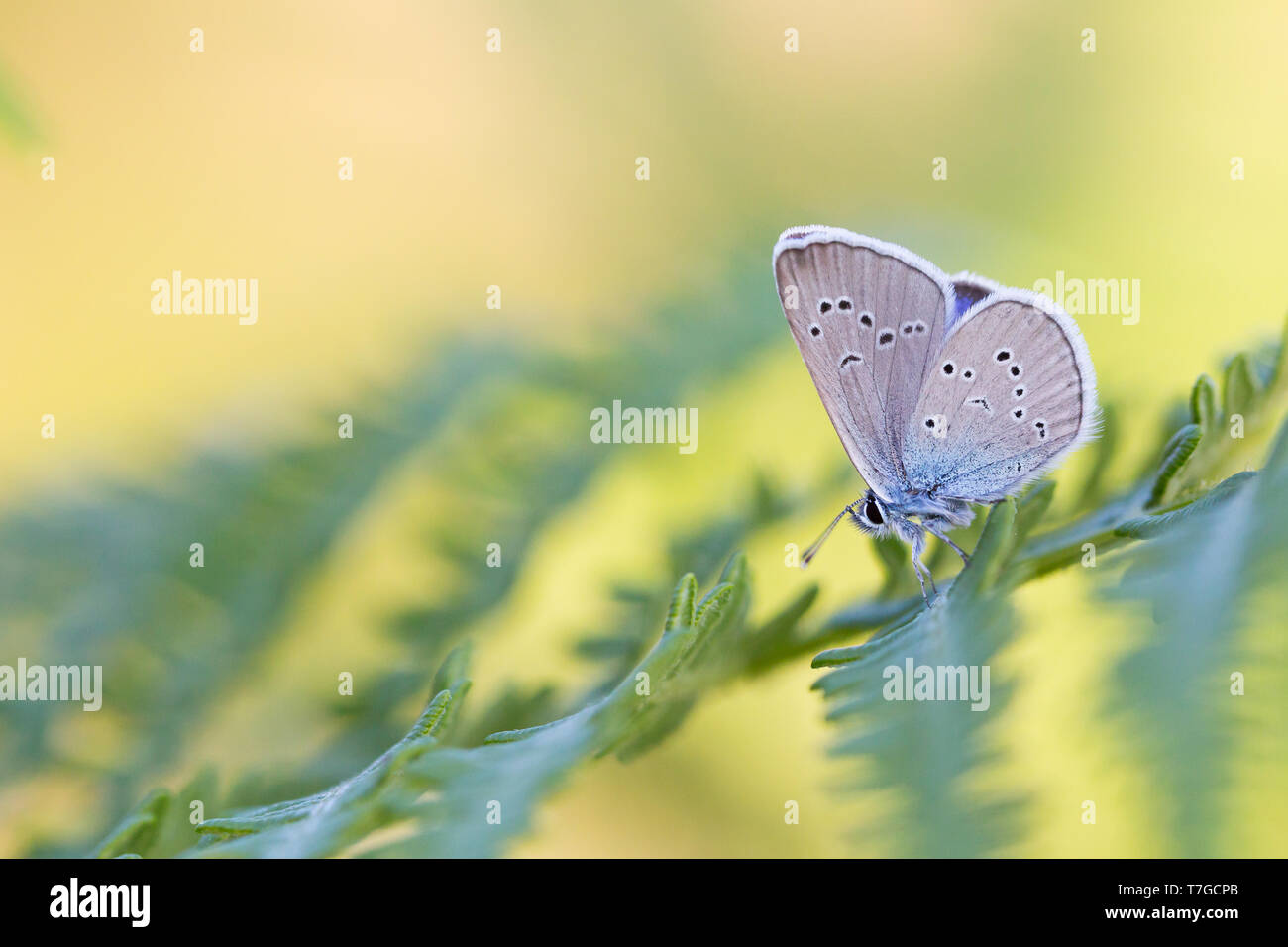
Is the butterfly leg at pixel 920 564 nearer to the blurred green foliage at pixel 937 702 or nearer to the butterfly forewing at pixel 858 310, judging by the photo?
the blurred green foliage at pixel 937 702

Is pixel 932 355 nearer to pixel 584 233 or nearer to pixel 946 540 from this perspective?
pixel 946 540

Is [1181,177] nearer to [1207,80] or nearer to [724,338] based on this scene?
[1207,80]

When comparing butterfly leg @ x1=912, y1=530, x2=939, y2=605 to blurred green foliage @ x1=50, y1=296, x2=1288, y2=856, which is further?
butterfly leg @ x1=912, y1=530, x2=939, y2=605

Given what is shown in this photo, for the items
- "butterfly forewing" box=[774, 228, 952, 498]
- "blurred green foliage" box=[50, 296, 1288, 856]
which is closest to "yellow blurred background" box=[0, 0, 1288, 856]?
"blurred green foliage" box=[50, 296, 1288, 856]

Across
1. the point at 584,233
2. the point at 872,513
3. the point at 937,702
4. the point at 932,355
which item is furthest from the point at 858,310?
the point at 584,233

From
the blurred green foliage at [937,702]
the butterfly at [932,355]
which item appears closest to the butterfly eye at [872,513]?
the butterfly at [932,355]

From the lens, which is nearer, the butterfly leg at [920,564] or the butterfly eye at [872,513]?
the butterfly leg at [920,564]

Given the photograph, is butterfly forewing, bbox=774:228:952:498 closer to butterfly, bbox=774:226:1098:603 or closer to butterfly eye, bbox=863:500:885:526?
butterfly, bbox=774:226:1098:603
